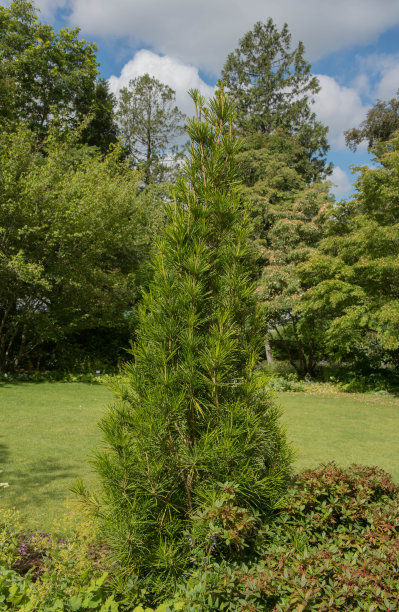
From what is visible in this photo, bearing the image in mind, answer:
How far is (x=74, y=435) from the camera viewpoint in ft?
23.8

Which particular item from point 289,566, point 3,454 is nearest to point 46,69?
point 3,454

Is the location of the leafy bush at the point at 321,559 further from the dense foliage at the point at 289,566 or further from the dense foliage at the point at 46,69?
the dense foliage at the point at 46,69

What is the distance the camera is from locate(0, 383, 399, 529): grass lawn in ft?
16.0

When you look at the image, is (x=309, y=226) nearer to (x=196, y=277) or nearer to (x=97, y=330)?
(x=97, y=330)

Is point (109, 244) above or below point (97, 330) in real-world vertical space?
above

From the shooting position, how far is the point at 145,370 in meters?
2.76

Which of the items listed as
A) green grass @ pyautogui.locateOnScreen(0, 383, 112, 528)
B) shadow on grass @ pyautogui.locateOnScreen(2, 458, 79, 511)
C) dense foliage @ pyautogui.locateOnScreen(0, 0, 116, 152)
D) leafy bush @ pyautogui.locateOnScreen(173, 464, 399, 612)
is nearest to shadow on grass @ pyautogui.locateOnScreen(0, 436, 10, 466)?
green grass @ pyautogui.locateOnScreen(0, 383, 112, 528)

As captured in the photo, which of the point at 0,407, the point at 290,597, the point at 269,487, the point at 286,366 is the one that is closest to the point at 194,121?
the point at 269,487

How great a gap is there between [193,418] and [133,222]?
13.8 m

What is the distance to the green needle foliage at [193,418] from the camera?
2.46 metres

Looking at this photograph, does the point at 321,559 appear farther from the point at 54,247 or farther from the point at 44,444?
the point at 54,247

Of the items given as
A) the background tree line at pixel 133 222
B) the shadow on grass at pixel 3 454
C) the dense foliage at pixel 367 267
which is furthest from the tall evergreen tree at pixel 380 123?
the shadow on grass at pixel 3 454

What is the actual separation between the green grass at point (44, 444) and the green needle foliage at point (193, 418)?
1.94m

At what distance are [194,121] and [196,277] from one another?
1119mm
